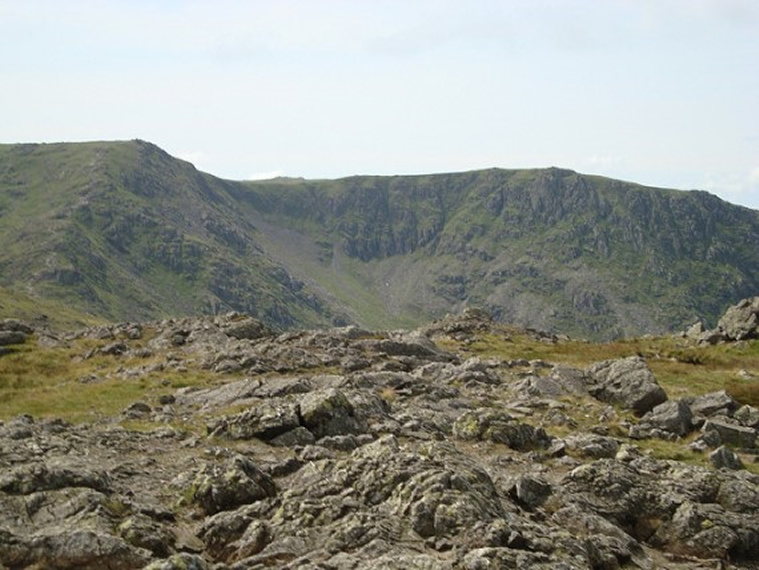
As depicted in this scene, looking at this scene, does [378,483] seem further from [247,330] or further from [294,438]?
[247,330]

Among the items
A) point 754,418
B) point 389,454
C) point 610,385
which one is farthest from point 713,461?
point 389,454

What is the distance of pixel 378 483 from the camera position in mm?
19578

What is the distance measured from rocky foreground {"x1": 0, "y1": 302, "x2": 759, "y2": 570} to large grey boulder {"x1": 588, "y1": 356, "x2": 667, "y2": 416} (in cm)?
29

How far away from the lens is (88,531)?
1570cm

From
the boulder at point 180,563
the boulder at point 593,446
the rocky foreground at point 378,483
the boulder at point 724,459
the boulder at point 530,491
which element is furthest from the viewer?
the boulder at point 724,459

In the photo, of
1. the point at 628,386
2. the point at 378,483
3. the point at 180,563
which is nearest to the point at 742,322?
the point at 628,386

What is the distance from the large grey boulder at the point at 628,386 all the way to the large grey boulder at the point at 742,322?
28.6 m

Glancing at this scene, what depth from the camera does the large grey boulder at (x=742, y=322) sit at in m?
65.2

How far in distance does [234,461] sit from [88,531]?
5.54 m

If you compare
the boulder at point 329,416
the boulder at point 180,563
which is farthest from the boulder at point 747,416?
the boulder at point 180,563

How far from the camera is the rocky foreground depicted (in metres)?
16.4

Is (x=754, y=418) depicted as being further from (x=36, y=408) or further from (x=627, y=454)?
(x=36, y=408)

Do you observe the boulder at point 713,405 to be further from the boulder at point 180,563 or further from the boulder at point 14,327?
the boulder at point 14,327

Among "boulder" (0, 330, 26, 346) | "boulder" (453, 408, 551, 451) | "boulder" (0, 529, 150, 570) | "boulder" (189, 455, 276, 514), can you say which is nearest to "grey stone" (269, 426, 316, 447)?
"boulder" (189, 455, 276, 514)
